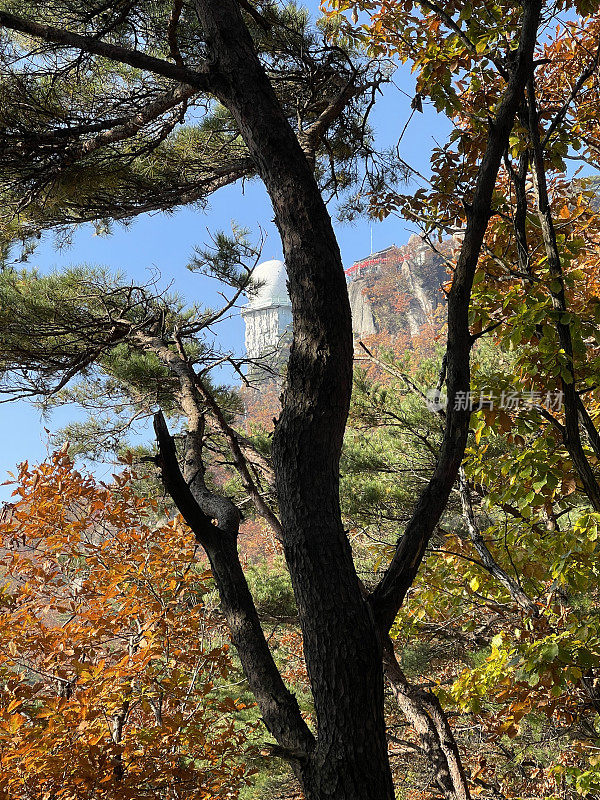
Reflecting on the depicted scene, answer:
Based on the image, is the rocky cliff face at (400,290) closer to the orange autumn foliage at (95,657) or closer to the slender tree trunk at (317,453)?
the orange autumn foliage at (95,657)

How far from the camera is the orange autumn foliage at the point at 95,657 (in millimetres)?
1946

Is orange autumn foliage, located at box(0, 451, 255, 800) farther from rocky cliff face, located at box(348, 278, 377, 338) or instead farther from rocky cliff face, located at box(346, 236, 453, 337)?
rocky cliff face, located at box(348, 278, 377, 338)

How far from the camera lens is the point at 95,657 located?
2.49m

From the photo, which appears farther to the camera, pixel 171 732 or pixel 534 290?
pixel 171 732

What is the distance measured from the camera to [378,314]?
3862 cm


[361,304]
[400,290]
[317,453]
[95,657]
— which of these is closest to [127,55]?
[317,453]

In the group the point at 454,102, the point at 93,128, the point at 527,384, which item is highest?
the point at 93,128

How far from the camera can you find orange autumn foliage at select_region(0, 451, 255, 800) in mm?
1946

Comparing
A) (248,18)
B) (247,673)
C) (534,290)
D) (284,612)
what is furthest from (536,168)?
(284,612)

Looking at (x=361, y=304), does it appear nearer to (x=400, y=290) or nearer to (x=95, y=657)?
(x=400, y=290)

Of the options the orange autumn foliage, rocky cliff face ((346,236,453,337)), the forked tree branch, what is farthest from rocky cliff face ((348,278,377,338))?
the forked tree branch

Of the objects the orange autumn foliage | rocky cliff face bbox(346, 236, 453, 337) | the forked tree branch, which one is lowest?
the orange autumn foliage

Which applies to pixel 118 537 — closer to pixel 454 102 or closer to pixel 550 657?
pixel 550 657

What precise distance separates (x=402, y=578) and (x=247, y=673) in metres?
0.49
